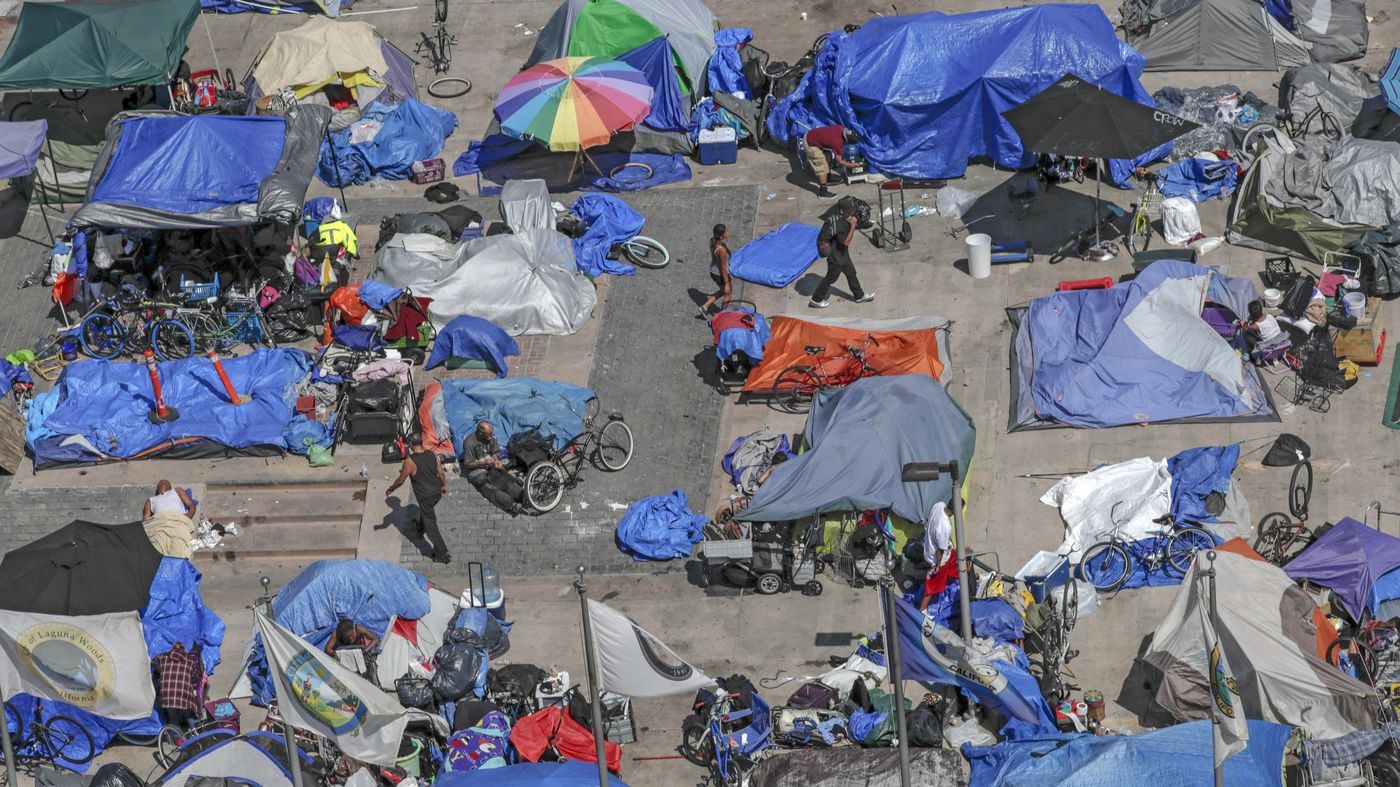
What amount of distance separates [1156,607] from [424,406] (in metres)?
10.9

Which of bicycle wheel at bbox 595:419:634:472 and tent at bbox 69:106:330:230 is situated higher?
tent at bbox 69:106:330:230

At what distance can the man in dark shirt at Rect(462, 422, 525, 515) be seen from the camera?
27375 millimetres

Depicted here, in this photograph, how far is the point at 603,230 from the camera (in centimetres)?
3219

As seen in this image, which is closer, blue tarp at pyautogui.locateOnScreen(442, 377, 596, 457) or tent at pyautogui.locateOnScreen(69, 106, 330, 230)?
blue tarp at pyautogui.locateOnScreen(442, 377, 596, 457)

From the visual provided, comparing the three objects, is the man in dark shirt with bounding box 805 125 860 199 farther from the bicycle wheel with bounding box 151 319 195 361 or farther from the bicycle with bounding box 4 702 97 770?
the bicycle with bounding box 4 702 97 770

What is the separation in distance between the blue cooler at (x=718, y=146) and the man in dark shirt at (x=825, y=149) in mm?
1589

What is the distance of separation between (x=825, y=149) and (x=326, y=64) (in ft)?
31.3

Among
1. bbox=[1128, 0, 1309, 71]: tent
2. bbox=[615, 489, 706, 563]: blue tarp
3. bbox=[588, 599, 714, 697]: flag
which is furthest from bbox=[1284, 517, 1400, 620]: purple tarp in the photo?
bbox=[1128, 0, 1309, 71]: tent

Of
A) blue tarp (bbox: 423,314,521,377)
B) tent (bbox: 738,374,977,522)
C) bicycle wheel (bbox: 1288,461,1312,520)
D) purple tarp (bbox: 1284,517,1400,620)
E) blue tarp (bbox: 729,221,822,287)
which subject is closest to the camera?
purple tarp (bbox: 1284,517,1400,620)

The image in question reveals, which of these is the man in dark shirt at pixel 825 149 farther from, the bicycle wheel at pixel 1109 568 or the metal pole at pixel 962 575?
the metal pole at pixel 962 575

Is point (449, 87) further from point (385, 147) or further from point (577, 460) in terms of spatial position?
point (577, 460)

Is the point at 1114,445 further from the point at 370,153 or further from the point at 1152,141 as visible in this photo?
the point at 370,153

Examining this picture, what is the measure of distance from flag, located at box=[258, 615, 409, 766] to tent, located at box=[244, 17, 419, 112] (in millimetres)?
16319

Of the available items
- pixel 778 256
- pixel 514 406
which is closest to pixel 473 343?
pixel 514 406
